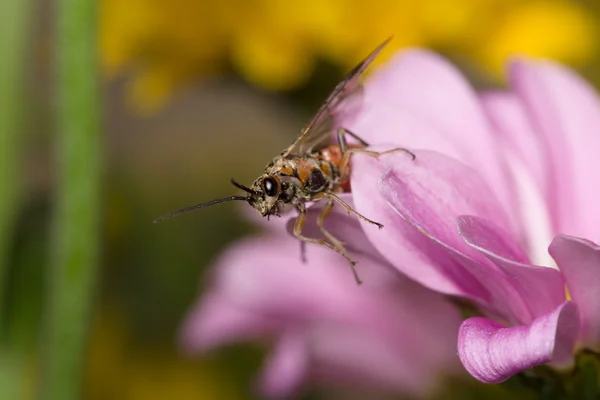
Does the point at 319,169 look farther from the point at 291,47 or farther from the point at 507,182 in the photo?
the point at 291,47

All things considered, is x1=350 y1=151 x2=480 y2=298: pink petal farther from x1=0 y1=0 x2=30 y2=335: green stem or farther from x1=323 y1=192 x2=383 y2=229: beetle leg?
x1=0 y1=0 x2=30 y2=335: green stem

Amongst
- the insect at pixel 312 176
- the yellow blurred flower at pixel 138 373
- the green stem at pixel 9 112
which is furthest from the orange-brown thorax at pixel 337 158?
the yellow blurred flower at pixel 138 373

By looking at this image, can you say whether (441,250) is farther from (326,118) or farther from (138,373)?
(138,373)

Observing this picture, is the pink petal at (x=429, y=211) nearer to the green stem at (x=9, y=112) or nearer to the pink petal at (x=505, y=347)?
the pink petal at (x=505, y=347)

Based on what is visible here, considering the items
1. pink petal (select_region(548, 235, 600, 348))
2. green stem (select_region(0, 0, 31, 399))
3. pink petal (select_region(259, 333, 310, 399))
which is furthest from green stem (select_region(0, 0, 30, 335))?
pink petal (select_region(548, 235, 600, 348))

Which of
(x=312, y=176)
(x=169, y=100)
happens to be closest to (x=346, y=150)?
(x=312, y=176)

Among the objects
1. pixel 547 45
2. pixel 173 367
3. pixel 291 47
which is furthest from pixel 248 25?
pixel 173 367
